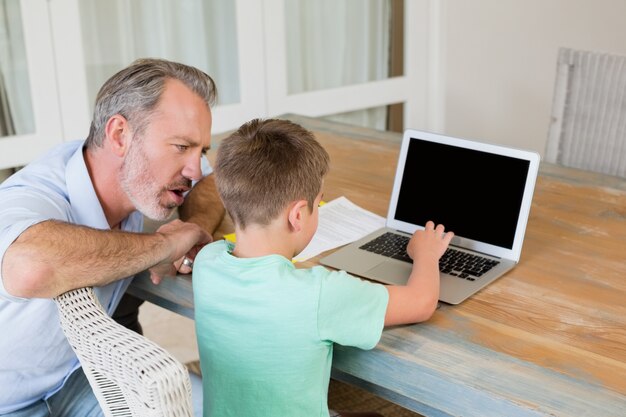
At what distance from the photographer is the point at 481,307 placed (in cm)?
148

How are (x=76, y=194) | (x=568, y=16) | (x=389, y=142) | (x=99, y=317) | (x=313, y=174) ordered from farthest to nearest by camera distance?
1. (x=568, y=16)
2. (x=389, y=142)
3. (x=76, y=194)
4. (x=313, y=174)
5. (x=99, y=317)

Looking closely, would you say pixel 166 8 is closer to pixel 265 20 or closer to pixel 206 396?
pixel 265 20

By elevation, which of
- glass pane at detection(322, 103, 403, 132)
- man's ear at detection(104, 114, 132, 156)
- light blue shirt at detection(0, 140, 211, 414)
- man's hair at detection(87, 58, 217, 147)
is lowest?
glass pane at detection(322, 103, 403, 132)

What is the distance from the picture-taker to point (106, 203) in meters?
1.75

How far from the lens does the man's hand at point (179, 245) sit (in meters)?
1.63

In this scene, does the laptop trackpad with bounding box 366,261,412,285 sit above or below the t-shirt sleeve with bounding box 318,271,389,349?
below

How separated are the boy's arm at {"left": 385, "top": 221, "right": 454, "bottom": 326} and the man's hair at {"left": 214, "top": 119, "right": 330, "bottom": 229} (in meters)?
0.22

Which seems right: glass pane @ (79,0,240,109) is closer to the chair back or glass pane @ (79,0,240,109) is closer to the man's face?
the chair back

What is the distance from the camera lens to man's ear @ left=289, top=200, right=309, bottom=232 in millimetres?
Result: 1361

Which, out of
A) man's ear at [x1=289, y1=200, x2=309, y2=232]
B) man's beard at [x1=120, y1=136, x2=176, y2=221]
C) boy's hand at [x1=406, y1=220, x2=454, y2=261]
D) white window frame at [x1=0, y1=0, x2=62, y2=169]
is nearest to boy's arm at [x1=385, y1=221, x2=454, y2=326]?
boy's hand at [x1=406, y1=220, x2=454, y2=261]

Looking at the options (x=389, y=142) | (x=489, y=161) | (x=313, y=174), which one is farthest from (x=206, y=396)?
(x=389, y=142)

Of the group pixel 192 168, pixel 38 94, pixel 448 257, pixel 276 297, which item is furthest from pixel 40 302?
pixel 38 94

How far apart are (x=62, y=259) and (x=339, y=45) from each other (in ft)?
8.64

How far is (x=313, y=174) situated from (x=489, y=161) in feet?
1.59
